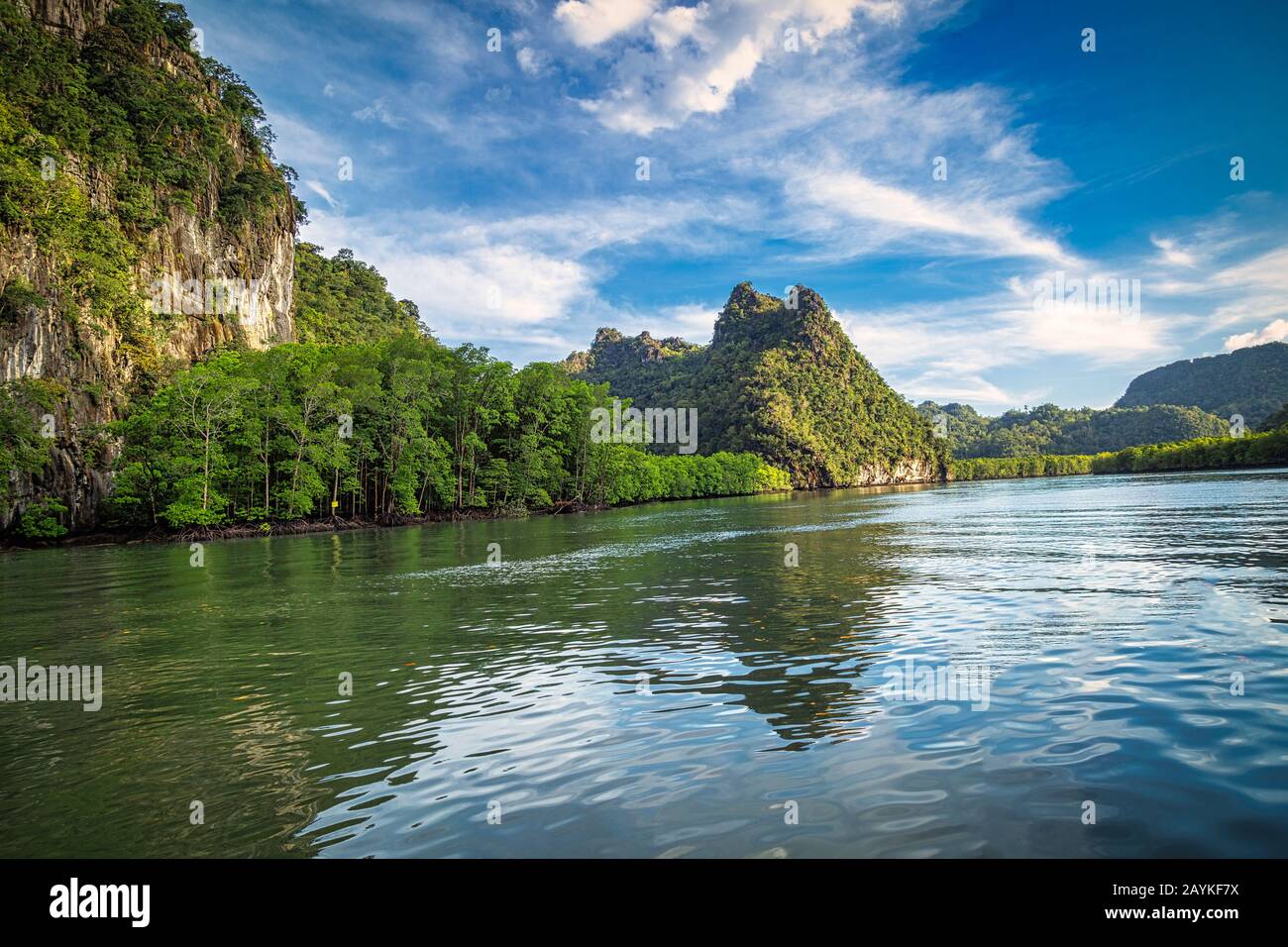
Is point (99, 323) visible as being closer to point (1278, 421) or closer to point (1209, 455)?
point (1209, 455)

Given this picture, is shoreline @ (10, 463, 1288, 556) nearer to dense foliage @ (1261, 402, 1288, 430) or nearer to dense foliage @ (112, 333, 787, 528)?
dense foliage @ (112, 333, 787, 528)

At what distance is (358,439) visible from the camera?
67.2 metres

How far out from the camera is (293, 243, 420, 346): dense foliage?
121 meters

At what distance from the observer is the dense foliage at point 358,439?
5534 cm

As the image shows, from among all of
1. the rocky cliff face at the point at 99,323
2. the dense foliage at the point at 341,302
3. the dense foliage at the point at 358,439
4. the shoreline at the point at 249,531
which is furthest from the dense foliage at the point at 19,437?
the dense foliage at the point at 341,302

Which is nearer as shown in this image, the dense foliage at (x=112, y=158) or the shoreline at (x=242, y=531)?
the shoreline at (x=242, y=531)

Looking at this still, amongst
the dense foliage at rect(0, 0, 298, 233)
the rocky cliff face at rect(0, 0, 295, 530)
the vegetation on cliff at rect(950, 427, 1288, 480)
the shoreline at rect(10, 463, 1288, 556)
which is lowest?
the shoreline at rect(10, 463, 1288, 556)

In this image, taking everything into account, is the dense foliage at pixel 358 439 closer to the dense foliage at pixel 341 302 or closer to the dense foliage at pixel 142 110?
the dense foliage at pixel 142 110

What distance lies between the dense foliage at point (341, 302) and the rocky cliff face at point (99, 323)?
1878 cm

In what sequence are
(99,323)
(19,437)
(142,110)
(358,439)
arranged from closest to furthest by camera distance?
(19,437), (99,323), (358,439), (142,110)

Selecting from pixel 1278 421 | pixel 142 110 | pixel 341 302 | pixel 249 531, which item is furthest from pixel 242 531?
pixel 1278 421

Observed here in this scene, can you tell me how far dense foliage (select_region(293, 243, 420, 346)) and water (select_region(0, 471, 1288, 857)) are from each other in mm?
104899

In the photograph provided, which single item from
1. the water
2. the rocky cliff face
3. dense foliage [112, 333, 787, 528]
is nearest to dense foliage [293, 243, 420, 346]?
the rocky cliff face

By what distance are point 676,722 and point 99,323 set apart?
71335 millimetres
